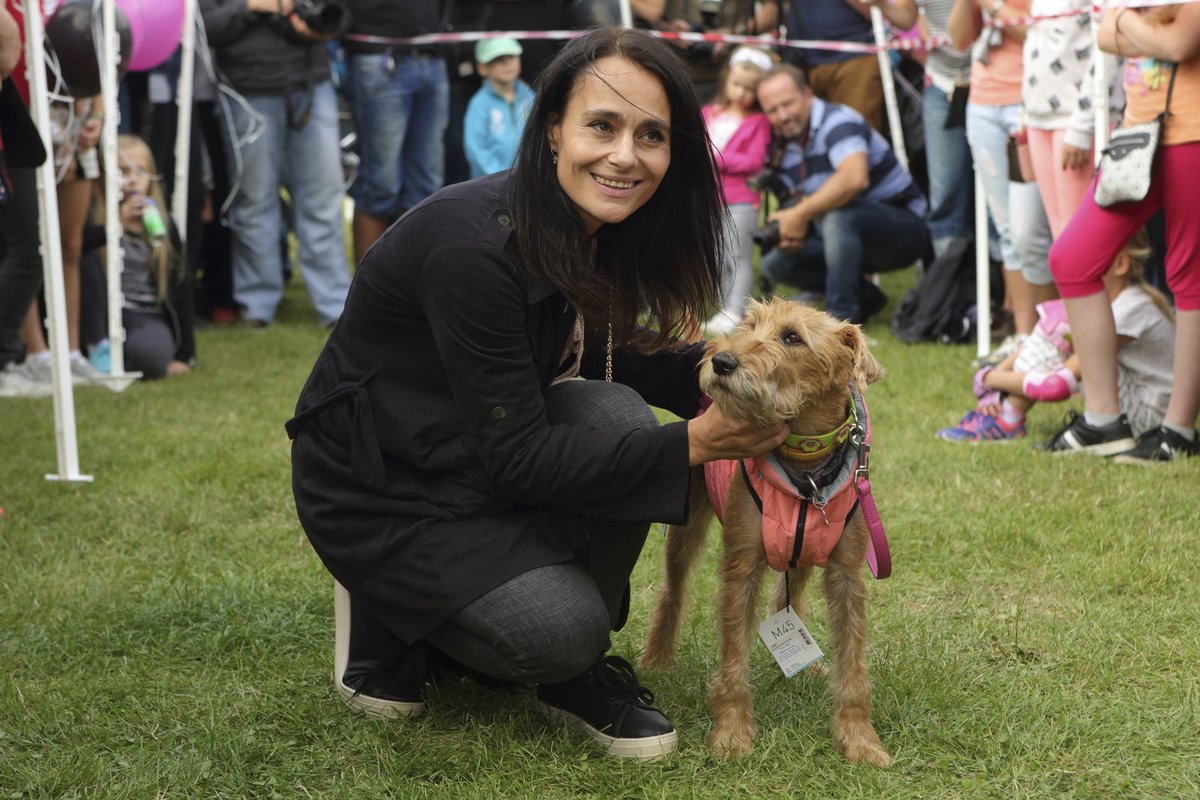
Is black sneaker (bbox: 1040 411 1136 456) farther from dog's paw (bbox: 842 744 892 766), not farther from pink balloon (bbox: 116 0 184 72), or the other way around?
pink balloon (bbox: 116 0 184 72)

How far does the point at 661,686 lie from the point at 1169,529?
210cm

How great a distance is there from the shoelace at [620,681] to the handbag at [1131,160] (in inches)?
117

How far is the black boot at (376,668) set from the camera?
11.0 ft

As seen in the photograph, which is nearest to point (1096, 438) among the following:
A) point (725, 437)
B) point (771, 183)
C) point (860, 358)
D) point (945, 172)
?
point (860, 358)

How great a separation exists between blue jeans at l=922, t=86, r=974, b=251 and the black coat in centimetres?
619

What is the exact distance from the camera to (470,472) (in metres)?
3.11

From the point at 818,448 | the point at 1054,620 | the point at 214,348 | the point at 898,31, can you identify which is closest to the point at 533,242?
the point at 818,448

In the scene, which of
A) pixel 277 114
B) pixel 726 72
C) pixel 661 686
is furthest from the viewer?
pixel 726 72

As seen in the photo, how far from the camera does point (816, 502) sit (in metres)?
3.01

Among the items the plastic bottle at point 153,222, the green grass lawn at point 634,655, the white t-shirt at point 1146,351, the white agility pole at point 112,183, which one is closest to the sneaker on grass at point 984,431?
the green grass lawn at point 634,655

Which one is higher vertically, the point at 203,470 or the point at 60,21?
the point at 60,21

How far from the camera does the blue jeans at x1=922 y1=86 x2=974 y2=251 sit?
8.71 m

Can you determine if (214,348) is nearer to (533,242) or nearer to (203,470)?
(203,470)

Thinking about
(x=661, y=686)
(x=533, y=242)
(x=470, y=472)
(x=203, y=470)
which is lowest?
(x=203, y=470)
